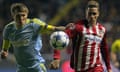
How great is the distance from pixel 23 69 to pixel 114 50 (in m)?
5.39

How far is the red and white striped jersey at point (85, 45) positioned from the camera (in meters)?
8.06

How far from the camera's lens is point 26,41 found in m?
8.20

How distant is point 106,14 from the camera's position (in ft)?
59.4

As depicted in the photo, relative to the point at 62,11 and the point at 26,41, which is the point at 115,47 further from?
the point at 62,11

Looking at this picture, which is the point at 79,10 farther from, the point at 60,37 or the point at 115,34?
the point at 60,37

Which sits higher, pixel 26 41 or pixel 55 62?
pixel 26 41

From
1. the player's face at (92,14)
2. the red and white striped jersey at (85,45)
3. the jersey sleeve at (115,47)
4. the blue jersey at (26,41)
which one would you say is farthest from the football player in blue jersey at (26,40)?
the jersey sleeve at (115,47)

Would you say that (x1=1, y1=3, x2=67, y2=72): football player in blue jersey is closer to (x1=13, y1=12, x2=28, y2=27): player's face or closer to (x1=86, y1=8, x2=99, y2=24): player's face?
(x1=13, y1=12, x2=28, y2=27): player's face

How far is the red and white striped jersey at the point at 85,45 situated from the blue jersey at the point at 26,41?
1.69ft

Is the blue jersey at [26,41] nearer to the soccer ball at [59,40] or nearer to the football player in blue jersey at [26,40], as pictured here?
the football player in blue jersey at [26,40]

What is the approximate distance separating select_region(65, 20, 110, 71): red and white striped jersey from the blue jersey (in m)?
0.51

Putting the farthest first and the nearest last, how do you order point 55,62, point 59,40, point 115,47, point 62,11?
point 62,11 < point 115,47 < point 59,40 < point 55,62

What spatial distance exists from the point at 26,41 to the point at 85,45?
2.79 ft

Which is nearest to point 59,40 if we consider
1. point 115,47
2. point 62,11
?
point 115,47
